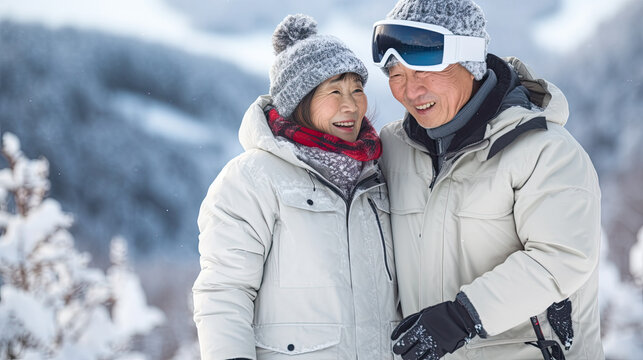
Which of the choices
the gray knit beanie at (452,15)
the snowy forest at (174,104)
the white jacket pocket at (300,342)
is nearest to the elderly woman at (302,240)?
the white jacket pocket at (300,342)

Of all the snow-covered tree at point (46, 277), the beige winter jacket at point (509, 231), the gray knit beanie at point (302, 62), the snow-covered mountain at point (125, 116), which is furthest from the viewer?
the snow-covered mountain at point (125, 116)

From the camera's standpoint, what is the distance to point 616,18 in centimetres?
2484

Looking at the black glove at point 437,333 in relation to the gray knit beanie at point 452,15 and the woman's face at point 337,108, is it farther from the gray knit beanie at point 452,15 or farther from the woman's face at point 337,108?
the gray knit beanie at point 452,15

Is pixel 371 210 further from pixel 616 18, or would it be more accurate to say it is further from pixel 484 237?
pixel 616 18

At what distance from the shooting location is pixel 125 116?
29.5m

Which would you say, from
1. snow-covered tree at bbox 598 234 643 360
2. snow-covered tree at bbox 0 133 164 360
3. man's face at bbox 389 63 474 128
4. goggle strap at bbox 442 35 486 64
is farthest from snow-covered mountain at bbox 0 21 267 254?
goggle strap at bbox 442 35 486 64

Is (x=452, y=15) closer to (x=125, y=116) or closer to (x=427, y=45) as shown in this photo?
(x=427, y=45)

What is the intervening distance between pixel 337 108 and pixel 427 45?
357 millimetres

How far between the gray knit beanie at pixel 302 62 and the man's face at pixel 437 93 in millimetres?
213

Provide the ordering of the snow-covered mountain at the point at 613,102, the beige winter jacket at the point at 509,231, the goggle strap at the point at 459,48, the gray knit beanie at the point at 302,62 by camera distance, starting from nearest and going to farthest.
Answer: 1. the beige winter jacket at the point at 509,231
2. the goggle strap at the point at 459,48
3. the gray knit beanie at the point at 302,62
4. the snow-covered mountain at the point at 613,102

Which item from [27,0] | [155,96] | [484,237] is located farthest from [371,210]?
[27,0]

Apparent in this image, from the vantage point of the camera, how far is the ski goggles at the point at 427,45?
188 centimetres

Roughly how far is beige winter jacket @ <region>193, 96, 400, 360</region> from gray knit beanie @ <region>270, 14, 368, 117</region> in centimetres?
21

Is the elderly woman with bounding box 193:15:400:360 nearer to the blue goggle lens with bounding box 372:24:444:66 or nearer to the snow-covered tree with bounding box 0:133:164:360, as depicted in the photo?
the blue goggle lens with bounding box 372:24:444:66
